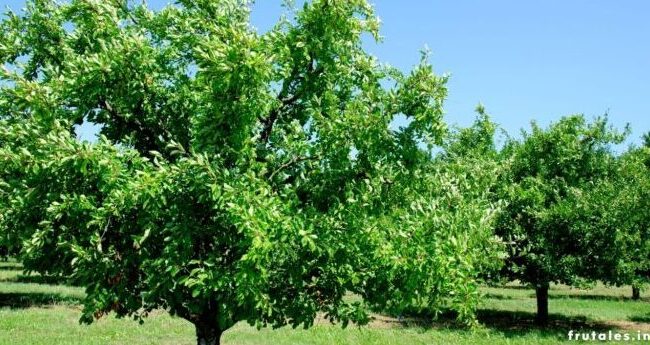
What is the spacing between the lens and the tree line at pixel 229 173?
28.3ft

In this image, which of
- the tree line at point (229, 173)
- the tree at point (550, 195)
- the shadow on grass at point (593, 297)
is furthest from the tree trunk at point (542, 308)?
the tree line at point (229, 173)

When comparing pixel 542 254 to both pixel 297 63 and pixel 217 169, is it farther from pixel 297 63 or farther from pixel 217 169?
pixel 217 169

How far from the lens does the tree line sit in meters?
8.62

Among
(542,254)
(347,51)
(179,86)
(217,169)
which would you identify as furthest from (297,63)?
(542,254)

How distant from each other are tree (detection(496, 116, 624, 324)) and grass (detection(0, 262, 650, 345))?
9.15ft

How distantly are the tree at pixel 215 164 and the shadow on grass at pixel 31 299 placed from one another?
71.7ft

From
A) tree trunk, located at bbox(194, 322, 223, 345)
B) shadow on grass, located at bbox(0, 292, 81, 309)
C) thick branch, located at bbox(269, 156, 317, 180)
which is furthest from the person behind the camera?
shadow on grass, located at bbox(0, 292, 81, 309)

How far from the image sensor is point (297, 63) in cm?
1063

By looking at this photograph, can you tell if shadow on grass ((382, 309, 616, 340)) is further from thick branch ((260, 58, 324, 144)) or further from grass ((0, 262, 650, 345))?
thick branch ((260, 58, 324, 144))

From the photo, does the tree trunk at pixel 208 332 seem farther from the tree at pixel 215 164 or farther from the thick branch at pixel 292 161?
the thick branch at pixel 292 161

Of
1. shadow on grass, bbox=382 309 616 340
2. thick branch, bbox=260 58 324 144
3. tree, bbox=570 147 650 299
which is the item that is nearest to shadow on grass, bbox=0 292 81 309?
shadow on grass, bbox=382 309 616 340

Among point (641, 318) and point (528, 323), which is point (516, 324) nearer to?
point (528, 323)

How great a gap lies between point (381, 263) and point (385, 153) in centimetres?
191

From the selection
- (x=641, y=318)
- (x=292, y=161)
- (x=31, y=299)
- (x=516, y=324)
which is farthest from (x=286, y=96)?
(x=641, y=318)
